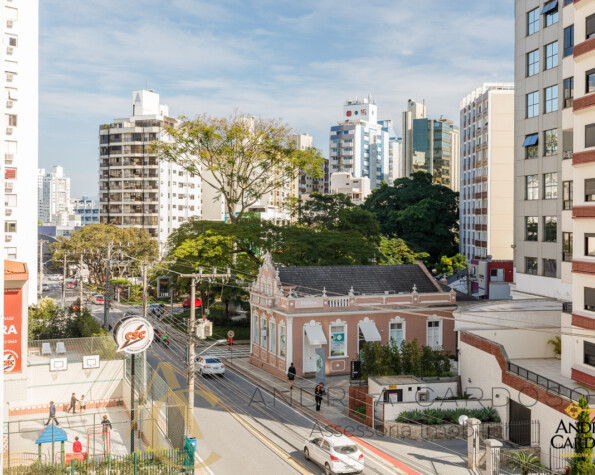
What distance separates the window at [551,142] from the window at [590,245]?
12.8m

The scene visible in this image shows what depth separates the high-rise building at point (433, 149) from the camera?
5920 inches

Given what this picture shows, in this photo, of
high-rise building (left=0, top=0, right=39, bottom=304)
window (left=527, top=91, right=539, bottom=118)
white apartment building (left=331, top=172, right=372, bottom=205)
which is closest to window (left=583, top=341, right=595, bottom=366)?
window (left=527, top=91, right=539, bottom=118)

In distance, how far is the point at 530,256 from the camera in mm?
42344

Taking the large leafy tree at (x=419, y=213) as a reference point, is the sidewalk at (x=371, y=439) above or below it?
below

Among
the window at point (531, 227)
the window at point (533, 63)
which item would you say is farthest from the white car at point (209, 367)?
the window at point (533, 63)

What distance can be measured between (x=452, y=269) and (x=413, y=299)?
4153 cm

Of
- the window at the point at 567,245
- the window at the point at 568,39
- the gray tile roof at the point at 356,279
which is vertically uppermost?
the window at the point at 568,39

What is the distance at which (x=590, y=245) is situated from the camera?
28.1m

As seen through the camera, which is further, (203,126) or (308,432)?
(203,126)

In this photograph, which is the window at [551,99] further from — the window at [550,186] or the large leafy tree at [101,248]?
the large leafy tree at [101,248]

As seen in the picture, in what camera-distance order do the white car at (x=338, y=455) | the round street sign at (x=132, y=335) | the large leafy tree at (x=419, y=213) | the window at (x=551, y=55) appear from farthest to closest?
the large leafy tree at (x=419, y=213), the window at (x=551, y=55), the round street sign at (x=132, y=335), the white car at (x=338, y=455)

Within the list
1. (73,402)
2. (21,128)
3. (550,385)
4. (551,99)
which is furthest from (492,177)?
(73,402)

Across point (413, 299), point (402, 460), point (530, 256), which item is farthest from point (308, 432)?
point (530, 256)

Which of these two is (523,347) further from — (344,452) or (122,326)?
(122,326)
